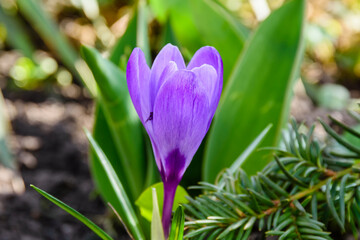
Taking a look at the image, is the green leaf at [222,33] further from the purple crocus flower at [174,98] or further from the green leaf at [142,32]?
the purple crocus flower at [174,98]

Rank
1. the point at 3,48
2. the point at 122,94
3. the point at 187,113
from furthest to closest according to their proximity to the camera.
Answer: the point at 3,48
the point at 122,94
the point at 187,113

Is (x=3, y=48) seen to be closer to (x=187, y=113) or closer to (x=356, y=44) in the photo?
(x=356, y=44)

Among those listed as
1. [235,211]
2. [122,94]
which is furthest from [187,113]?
[122,94]

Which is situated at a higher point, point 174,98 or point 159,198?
point 174,98

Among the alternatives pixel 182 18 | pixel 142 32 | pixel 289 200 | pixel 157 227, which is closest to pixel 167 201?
pixel 157 227

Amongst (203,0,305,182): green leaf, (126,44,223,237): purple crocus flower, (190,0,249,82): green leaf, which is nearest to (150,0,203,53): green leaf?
(190,0,249,82): green leaf

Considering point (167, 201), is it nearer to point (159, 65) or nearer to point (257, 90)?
point (159, 65)

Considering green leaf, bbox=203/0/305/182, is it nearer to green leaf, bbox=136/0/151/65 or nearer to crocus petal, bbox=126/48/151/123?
green leaf, bbox=136/0/151/65

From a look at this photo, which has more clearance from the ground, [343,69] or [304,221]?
[304,221]
